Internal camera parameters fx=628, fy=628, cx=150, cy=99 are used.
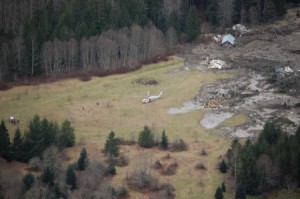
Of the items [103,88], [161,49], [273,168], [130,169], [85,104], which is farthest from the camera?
[161,49]

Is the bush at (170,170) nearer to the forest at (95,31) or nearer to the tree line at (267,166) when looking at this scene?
the tree line at (267,166)

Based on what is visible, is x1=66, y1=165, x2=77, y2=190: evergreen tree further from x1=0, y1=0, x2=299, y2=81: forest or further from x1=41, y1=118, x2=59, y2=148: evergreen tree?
x1=0, y1=0, x2=299, y2=81: forest

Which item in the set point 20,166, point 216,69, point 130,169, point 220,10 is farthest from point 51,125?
point 220,10

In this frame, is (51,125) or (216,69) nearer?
(51,125)

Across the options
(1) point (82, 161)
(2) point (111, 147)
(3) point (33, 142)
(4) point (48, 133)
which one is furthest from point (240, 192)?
(3) point (33, 142)

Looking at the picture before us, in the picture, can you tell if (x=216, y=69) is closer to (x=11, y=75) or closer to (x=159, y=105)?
(x=159, y=105)

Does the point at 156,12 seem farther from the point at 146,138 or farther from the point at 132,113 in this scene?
the point at 146,138

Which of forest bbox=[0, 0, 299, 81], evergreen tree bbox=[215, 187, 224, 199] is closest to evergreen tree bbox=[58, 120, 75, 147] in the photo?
evergreen tree bbox=[215, 187, 224, 199]
